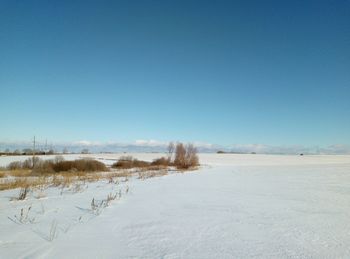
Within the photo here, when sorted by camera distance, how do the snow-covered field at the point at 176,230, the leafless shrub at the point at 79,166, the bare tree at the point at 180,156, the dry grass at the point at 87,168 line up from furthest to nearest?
1. the bare tree at the point at 180,156
2. the leafless shrub at the point at 79,166
3. the dry grass at the point at 87,168
4. the snow-covered field at the point at 176,230

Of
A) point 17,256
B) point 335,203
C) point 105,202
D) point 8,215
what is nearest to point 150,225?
point 17,256

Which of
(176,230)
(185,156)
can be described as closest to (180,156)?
(185,156)

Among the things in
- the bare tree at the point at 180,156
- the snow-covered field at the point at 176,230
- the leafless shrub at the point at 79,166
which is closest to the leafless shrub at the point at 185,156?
the bare tree at the point at 180,156

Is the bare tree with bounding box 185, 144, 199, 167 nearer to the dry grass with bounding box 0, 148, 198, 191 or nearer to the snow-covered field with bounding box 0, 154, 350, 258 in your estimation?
the dry grass with bounding box 0, 148, 198, 191

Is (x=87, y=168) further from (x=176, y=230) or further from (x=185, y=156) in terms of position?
(x=176, y=230)

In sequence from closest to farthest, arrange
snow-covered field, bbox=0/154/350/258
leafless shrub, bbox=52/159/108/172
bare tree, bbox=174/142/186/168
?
snow-covered field, bbox=0/154/350/258 < leafless shrub, bbox=52/159/108/172 < bare tree, bbox=174/142/186/168

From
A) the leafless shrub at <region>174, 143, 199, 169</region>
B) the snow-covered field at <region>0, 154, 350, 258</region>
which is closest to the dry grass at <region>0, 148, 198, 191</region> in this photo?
the leafless shrub at <region>174, 143, 199, 169</region>

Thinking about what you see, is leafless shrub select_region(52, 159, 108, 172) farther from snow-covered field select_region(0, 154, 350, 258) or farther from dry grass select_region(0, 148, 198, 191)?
snow-covered field select_region(0, 154, 350, 258)

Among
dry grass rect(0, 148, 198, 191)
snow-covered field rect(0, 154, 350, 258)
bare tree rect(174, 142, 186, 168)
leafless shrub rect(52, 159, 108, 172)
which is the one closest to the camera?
snow-covered field rect(0, 154, 350, 258)

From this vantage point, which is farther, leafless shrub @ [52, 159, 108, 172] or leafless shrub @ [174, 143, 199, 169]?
leafless shrub @ [174, 143, 199, 169]

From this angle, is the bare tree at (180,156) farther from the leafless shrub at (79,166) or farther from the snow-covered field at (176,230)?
the snow-covered field at (176,230)

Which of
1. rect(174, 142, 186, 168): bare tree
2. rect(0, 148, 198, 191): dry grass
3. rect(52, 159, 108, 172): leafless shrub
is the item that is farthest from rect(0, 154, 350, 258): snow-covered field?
rect(174, 142, 186, 168): bare tree

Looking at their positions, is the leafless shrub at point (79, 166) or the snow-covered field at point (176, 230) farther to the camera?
the leafless shrub at point (79, 166)

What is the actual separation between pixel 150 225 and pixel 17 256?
6.60 ft
